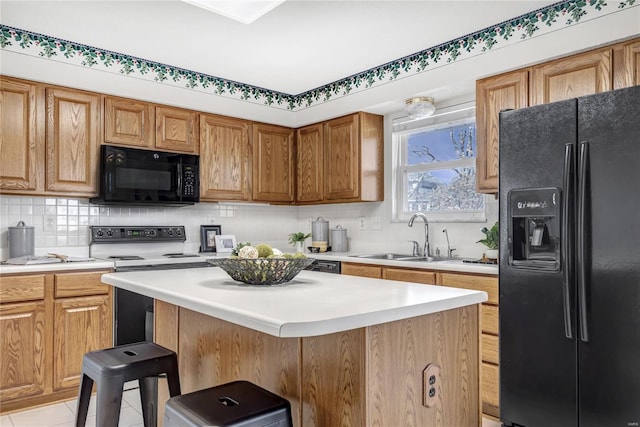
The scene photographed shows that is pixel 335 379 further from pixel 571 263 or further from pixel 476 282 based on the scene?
pixel 476 282

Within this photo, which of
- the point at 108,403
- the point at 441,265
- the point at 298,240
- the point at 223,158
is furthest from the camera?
the point at 298,240

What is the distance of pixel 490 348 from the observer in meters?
2.67

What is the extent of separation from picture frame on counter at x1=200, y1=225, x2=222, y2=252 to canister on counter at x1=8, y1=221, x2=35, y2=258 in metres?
1.34

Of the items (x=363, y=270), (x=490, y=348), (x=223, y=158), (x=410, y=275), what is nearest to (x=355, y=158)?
(x=363, y=270)

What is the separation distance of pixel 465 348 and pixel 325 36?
2286 mm

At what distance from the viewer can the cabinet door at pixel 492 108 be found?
2.82 metres

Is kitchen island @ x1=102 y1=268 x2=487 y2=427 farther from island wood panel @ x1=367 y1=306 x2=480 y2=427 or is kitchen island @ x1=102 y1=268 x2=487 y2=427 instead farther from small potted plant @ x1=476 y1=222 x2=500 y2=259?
small potted plant @ x1=476 y1=222 x2=500 y2=259

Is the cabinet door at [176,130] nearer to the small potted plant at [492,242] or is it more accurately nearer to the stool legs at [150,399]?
the stool legs at [150,399]

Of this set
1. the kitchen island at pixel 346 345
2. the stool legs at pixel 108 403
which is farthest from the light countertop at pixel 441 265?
the stool legs at pixel 108 403

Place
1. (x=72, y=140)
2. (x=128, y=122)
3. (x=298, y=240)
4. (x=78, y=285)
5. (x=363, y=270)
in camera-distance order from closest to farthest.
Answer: (x=78, y=285) < (x=72, y=140) < (x=363, y=270) < (x=128, y=122) < (x=298, y=240)

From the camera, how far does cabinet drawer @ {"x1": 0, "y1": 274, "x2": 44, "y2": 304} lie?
2.74 m

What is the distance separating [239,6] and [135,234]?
2268mm

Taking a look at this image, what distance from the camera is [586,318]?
6.38 ft

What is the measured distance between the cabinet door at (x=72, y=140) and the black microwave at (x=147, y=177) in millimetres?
96
